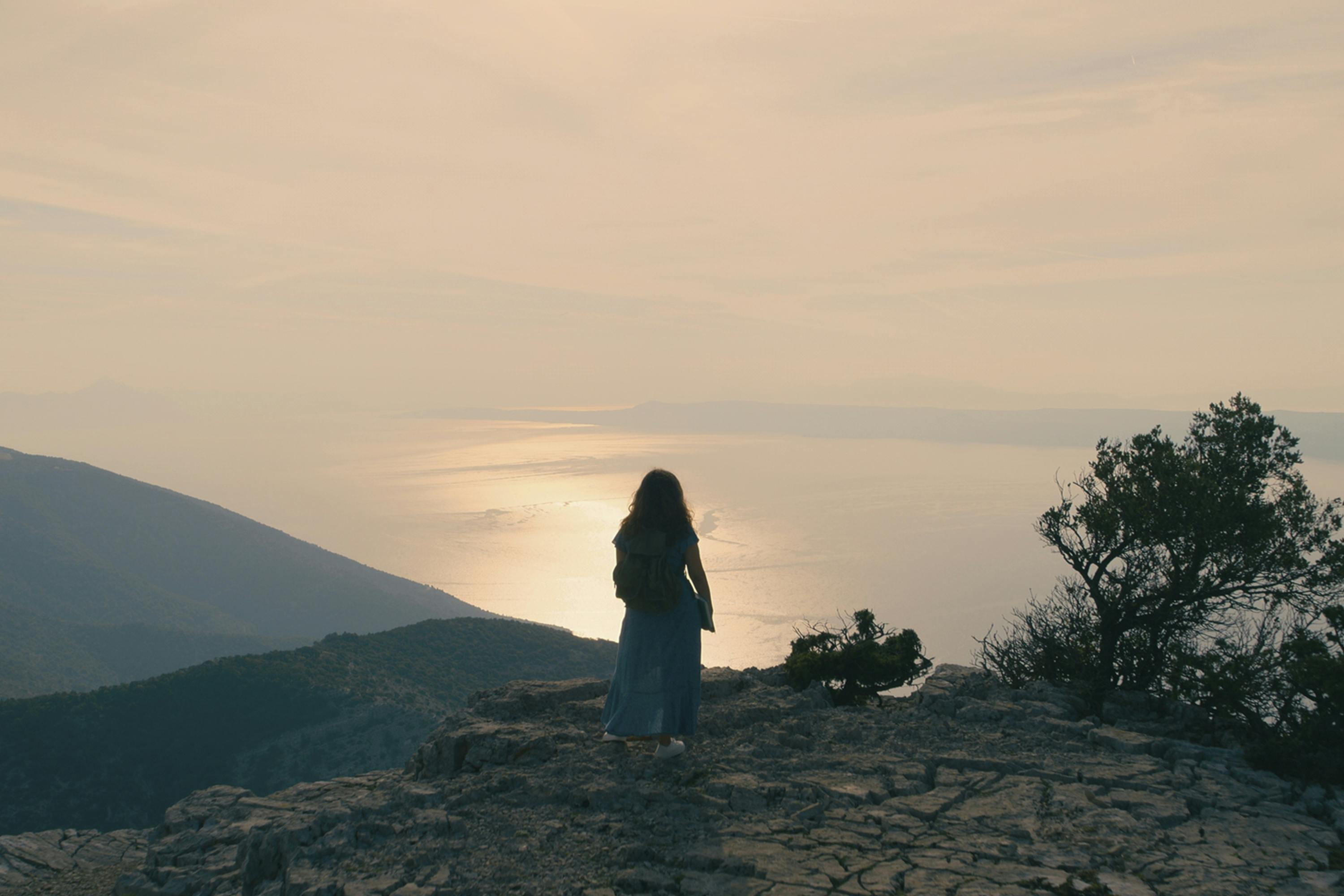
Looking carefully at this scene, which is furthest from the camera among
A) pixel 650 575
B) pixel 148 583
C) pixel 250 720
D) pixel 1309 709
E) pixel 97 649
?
pixel 148 583

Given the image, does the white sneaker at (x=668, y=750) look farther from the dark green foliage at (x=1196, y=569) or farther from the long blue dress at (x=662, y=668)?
the dark green foliage at (x=1196, y=569)

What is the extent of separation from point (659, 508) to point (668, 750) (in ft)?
6.69

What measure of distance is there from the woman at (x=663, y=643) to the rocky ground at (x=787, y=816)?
33cm

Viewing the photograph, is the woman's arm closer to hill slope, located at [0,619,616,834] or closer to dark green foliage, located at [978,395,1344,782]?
dark green foliage, located at [978,395,1344,782]

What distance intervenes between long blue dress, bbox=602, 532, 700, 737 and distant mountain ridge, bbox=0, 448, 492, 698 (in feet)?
287

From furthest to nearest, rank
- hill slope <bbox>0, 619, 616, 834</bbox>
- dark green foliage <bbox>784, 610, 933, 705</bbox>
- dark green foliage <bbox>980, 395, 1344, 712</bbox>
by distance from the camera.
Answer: hill slope <bbox>0, 619, 616, 834</bbox> → dark green foliage <bbox>784, 610, 933, 705</bbox> → dark green foliage <bbox>980, 395, 1344, 712</bbox>

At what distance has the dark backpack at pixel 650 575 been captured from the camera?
22.1ft

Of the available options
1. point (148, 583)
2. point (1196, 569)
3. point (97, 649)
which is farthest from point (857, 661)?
point (148, 583)

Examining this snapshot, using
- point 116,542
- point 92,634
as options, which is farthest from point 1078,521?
point 116,542

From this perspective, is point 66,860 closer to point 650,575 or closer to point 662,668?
point 662,668

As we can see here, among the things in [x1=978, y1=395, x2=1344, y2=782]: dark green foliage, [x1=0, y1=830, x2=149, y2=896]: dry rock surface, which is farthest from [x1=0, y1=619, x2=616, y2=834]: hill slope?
[x1=978, y1=395, x2=1344, y2=782]: dark green foliage

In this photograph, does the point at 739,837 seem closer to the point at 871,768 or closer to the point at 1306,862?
the point at 871,768

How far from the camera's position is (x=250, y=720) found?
42.8m

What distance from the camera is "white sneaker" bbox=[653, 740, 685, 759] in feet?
22.9
